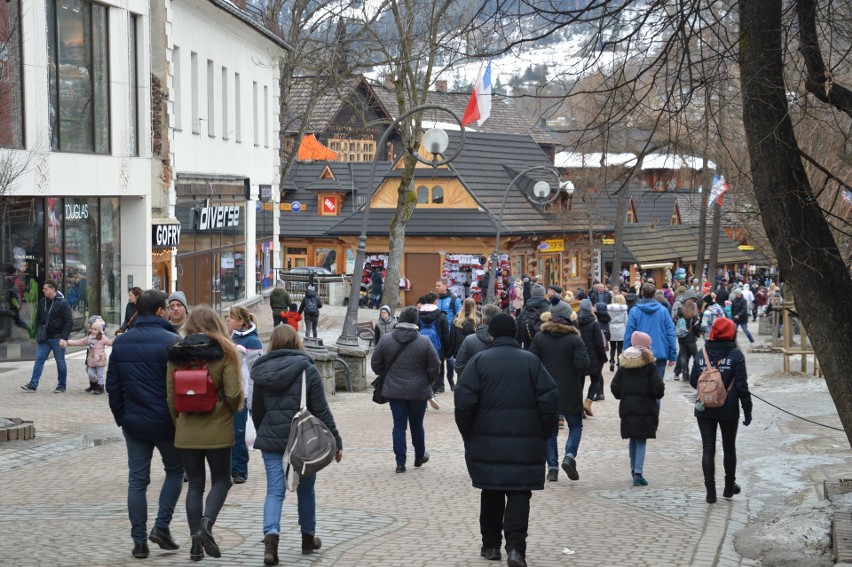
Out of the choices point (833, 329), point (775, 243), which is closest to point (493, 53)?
point (775, 243)

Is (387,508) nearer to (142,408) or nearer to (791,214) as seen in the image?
(142,408)

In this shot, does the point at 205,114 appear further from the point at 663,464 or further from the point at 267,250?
the point at 663,464

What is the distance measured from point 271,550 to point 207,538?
41cm

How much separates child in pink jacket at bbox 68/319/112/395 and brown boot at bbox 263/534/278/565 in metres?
9.76

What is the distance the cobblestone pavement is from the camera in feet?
28.9

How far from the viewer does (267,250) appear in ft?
133

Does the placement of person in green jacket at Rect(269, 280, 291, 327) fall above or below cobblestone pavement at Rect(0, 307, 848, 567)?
above

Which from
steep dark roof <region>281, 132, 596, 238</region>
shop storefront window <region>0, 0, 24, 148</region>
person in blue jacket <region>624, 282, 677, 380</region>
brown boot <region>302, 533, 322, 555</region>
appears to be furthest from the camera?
steep dark roof <region>281, 132, 596, 238</region>

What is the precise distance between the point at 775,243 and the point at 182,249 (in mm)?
22397

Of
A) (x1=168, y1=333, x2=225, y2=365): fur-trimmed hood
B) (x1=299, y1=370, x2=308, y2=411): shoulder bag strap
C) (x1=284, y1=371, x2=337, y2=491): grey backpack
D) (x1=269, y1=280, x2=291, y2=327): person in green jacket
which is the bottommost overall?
(x1=269, y1=280, x2=291, y2=327): person in green jacket

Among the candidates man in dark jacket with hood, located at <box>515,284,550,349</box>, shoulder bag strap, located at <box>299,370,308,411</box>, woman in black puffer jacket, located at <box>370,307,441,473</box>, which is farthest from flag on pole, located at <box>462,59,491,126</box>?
shoulder bag strap, located at <box>299,370,308,411</box>

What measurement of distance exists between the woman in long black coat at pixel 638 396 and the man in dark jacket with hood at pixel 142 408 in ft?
16.5

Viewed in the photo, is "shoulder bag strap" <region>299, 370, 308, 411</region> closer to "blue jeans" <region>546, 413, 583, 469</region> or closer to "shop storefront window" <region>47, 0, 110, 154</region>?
"blue jeans" <region>546, 413, 583, 469</region>

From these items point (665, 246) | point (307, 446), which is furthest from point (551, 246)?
point (307, 446)
